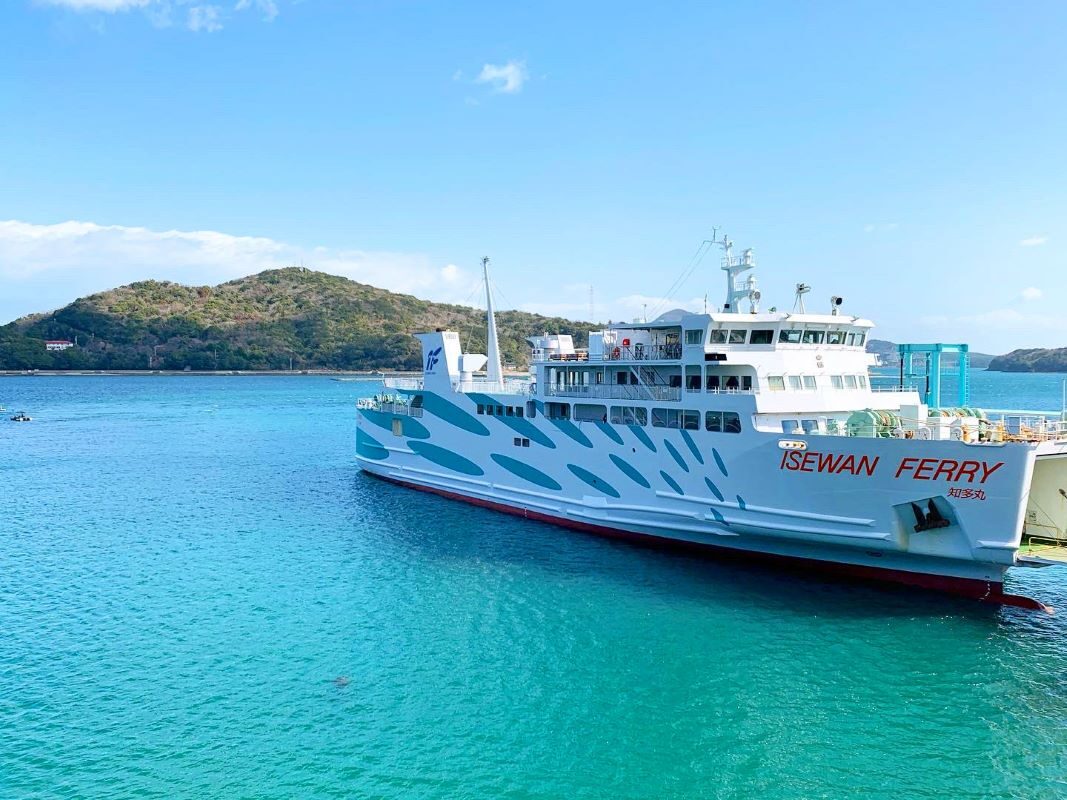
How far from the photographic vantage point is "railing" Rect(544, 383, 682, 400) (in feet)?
77.1

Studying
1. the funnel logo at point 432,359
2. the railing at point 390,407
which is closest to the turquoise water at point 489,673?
the railing at point 390,407

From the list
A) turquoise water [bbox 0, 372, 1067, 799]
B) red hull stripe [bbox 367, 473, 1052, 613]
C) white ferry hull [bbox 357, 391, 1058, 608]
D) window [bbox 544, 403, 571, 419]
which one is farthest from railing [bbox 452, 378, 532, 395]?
red hull stripe [bbox 367, 473, 1052, 613]

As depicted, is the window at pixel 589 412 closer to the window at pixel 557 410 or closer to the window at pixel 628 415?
the window at pixel 557 410

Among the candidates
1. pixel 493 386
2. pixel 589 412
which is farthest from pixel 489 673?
pixel 493 386

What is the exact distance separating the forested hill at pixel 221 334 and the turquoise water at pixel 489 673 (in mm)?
118130

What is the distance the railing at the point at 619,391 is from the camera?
23.5 metres

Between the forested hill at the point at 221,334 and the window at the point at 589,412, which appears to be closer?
the window at the point at 589,412

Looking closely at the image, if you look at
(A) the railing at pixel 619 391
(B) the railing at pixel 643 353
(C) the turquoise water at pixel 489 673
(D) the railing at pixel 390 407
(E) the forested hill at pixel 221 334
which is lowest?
(C) the turquoise water at pixel 489 673

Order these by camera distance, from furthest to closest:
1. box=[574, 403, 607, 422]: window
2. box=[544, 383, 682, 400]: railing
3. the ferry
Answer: box=[574, 403, 607, 422]: window
box=[544, 383, 682, 400]: railing
the ferry

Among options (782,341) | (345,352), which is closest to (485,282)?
(782,341)

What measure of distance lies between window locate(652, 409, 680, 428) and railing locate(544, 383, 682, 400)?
433 mm

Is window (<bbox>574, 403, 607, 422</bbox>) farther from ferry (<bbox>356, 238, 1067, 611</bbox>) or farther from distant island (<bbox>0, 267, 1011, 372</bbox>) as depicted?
distant island (<bbox>0, 267, 1011, 372</bbox>)

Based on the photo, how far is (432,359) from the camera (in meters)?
33.7

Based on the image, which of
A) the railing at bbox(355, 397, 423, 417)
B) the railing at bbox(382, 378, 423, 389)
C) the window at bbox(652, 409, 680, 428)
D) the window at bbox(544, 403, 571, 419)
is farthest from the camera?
the railing at bbox(382, 378, 423, 389)
